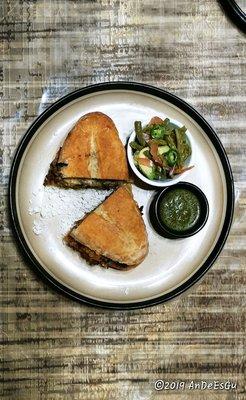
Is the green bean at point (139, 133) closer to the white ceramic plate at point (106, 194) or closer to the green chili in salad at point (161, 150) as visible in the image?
the green chili in salad at point (161, 150)

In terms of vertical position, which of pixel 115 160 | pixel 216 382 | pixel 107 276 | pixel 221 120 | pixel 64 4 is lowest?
pixel 216 382

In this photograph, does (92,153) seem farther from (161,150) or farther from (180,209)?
(180,209)

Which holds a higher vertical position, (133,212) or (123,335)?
(133,212)

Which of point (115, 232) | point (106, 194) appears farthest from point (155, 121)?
point (115, 232)

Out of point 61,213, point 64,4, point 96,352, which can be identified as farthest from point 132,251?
point 64,4

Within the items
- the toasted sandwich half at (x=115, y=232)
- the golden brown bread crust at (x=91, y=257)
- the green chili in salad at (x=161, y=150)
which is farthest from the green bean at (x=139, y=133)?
the golden brown bread crust at (x=91, y=257)

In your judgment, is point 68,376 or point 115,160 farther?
point 68,376

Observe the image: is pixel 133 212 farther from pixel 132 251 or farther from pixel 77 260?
pixel 77 260
